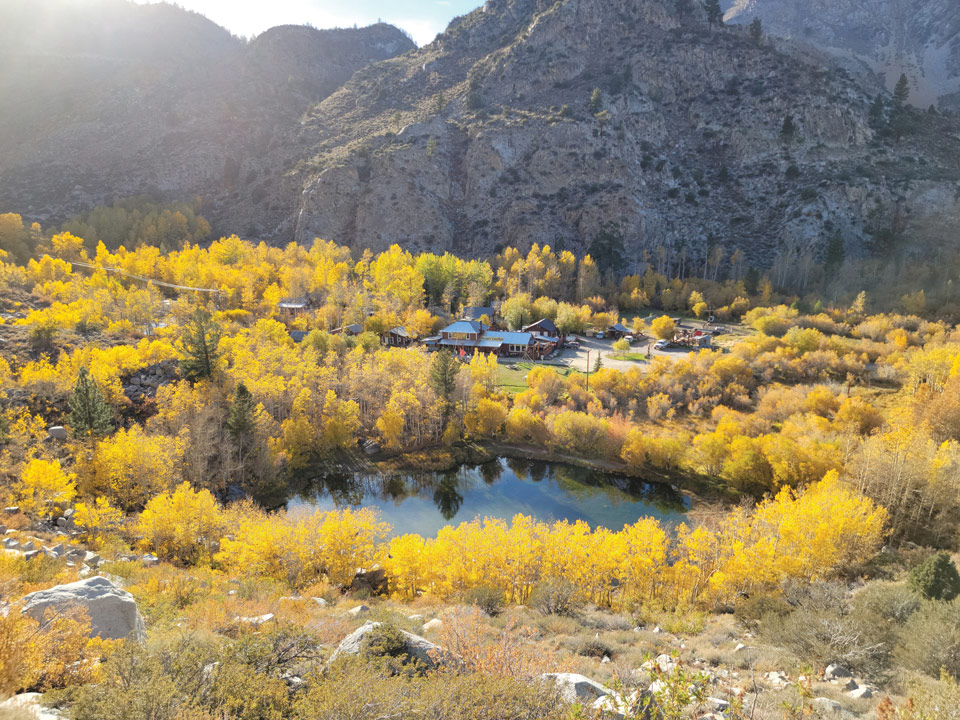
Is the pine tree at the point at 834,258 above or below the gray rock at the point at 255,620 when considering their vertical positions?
above

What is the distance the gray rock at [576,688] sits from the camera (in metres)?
8.99

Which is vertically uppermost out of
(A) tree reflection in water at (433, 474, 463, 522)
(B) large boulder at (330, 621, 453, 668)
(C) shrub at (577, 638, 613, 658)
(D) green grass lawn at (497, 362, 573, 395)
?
(B) large boulder at (330, 621, 453, 668)

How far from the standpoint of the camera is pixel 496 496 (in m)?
36.1

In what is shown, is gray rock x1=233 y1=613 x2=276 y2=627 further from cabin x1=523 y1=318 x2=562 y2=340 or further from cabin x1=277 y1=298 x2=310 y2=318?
cabin x1=523 y1=318 x2=562 y2=340

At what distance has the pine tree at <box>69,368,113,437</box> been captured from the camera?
26734 millimetres

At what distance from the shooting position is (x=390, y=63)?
443ft

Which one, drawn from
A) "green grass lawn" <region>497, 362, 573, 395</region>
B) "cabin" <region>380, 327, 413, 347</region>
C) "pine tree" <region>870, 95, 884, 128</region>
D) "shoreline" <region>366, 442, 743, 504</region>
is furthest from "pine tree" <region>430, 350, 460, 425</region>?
"pine tree" <region>870, 95, 884, 128</region>

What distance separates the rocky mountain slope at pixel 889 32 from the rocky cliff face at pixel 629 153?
209ft

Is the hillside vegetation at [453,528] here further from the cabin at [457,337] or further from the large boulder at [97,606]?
the cabin at [457,337]

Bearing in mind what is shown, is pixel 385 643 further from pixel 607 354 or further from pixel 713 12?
pixel 713 12

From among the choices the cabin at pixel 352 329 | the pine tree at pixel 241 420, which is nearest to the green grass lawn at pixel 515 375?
the cabin at pixel 352 329

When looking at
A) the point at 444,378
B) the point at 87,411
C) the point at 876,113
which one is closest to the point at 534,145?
the point at 876,113

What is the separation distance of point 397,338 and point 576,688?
55852 millimetres

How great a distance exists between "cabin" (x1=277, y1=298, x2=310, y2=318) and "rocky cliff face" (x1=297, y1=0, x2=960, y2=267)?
32698mm
